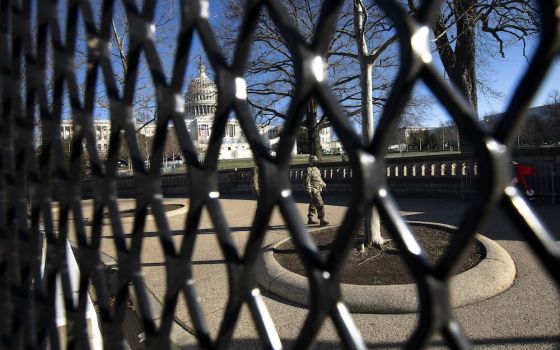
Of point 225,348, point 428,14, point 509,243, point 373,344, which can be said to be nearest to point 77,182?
point 225,348

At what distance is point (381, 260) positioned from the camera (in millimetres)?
5672

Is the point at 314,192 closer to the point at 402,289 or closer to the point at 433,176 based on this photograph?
the point at 402,289

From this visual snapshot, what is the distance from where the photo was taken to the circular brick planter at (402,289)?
4188 mm

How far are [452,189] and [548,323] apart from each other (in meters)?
9.10

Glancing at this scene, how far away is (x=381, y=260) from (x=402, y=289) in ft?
4.37

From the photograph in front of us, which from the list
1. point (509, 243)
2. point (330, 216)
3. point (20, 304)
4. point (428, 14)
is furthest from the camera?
point (330, 216)

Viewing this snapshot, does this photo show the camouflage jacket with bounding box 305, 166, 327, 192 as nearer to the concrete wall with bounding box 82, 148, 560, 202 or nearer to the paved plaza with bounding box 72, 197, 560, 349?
the concrete wall with bounding box 82, 148, 560, 202

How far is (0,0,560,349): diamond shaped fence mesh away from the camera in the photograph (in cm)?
57

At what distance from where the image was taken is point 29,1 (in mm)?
1387

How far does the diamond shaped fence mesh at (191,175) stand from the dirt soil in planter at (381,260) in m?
3.25

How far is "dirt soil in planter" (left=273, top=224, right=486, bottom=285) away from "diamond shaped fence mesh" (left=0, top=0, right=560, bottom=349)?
10.7ft

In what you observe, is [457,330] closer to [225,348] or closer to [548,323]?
[225,348]

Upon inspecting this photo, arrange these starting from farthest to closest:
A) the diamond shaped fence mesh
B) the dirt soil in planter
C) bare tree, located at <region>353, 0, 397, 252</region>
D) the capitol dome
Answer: the capitol dome, bare tree, located at <region>353, 0, 397, 252</region>, the dirt soil in planter, the diamond shaped fence mesh

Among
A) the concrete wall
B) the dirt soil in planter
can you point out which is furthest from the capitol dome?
the dirt soil in planter
